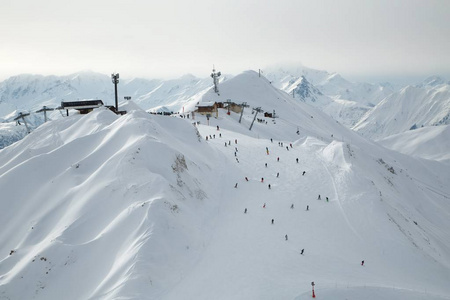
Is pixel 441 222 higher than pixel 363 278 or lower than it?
lower

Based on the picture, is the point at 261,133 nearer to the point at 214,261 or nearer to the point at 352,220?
the point at 352,220

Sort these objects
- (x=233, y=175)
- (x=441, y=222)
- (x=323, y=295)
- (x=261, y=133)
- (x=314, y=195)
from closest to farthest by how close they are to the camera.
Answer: (x=323, y=295)
(x=314, y=195)
(x=233, y=175)
(x=441, y=222)
(x=261, y=133)

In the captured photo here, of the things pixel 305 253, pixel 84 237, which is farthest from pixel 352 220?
pixel 84 237

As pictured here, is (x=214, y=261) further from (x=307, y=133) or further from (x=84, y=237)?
(x=307, y=133)

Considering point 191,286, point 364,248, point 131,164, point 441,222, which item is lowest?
point 441,222

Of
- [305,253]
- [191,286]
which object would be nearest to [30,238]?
[191,286]

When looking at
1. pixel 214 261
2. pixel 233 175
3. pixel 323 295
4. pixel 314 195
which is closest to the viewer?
pixel 323 295

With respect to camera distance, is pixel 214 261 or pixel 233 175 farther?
pixel 233 175
